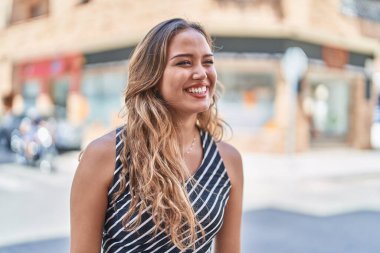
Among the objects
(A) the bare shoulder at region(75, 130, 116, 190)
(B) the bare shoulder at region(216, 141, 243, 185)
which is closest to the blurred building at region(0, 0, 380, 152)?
(B) the bare shoulder at region(216, 141, 243, 185)

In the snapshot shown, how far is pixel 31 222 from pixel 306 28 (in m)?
13.0

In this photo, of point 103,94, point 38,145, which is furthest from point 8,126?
point 103,94

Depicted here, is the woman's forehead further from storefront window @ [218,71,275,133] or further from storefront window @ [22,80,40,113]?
storefront window @ [22,80,40,113]

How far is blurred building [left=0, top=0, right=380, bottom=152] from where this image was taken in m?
16.5

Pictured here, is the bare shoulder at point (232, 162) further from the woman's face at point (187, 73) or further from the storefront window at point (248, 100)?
the storefront window at point (248, 100)

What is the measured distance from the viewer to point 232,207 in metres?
1.69

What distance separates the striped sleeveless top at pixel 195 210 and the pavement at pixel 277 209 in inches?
151

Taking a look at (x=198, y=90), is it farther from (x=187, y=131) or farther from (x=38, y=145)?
(x=38, y=145)

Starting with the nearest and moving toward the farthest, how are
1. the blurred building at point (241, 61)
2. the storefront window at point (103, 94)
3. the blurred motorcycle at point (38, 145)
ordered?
the blurred motorcycle at point (38, 145) → the blurred building at point (241, 61) → the storefront window at point (103, 94)

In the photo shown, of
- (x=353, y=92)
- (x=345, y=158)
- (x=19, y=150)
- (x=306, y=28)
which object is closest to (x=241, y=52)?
(x=306, y=28)

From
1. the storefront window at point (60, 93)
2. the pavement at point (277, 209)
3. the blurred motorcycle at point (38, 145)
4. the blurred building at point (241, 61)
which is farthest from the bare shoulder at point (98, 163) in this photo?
the storefront window at point (60, 93)

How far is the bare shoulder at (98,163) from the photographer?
1.39 m

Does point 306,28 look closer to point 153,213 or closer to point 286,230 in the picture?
point 286,230

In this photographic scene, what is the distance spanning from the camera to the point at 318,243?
5.59 m
